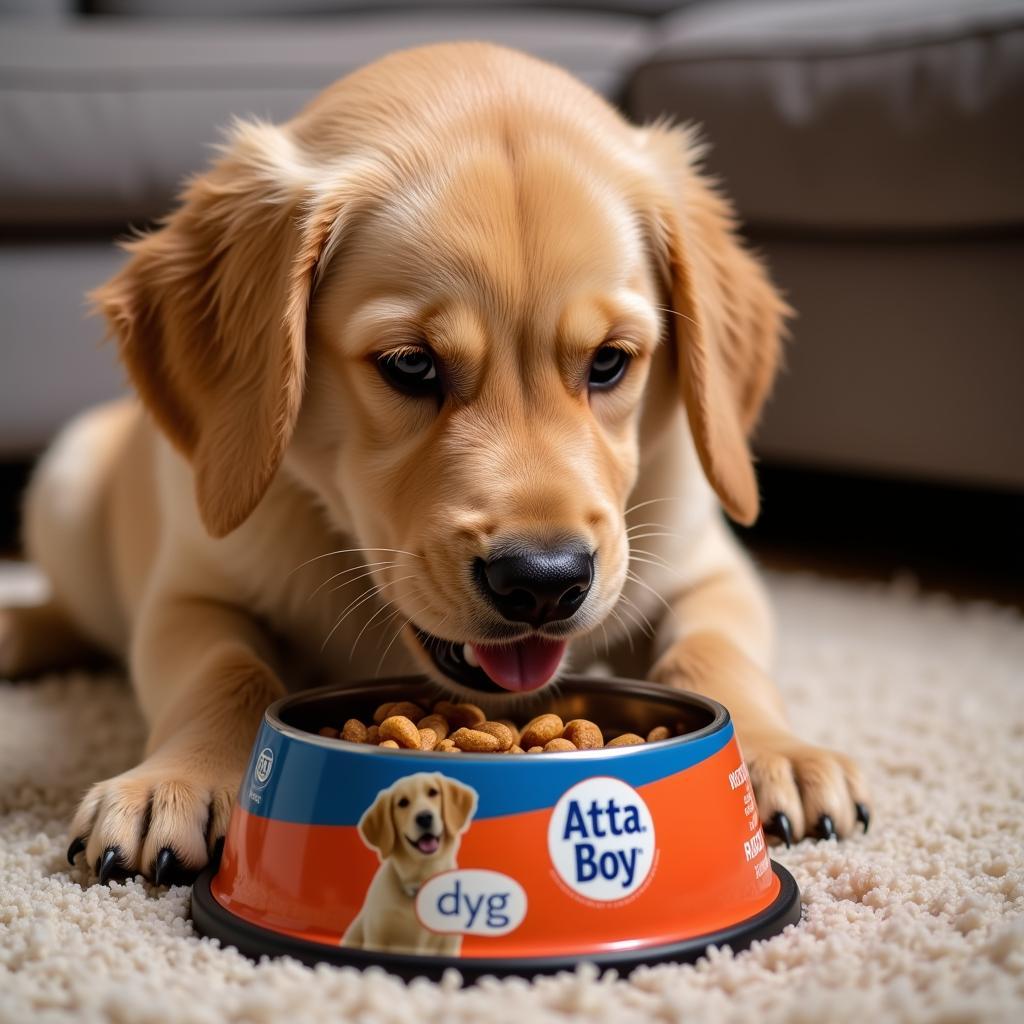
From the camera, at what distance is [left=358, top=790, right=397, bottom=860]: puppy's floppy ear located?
1192 millimetres

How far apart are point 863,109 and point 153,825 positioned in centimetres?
A: 219

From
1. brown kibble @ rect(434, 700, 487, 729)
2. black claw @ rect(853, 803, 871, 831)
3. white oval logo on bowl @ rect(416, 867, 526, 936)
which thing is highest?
white oval logo on bowl @ rect(416, 867, 526, 936)

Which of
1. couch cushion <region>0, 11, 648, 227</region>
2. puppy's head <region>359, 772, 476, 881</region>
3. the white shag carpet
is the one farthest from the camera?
couch cushion <region>0, 11, 648, 227</region>

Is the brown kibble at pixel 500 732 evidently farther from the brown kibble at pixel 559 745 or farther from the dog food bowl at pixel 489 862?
the dog food bowl at pixel 489 862

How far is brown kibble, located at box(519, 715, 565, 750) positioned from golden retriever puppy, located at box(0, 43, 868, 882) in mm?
92

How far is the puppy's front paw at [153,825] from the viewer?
1418mm

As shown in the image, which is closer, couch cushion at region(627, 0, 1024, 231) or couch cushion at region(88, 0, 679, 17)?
couch cushion at region(627, 0, 1024, 231)

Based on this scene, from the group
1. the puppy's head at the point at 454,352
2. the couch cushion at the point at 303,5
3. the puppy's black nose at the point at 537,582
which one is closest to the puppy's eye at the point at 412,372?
the puppy's head at the point at 454,352

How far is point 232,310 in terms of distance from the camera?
5.95 ft

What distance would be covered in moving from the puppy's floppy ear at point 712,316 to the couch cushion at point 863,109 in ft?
2.65

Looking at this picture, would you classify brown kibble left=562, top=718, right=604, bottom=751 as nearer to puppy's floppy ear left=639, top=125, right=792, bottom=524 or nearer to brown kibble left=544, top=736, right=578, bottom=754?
brown kibble left=544, top=736, right=578, bottom=754

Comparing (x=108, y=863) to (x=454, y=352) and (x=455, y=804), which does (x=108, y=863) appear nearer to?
(x=455, y=804)

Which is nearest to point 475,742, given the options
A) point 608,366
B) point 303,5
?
point 608,366

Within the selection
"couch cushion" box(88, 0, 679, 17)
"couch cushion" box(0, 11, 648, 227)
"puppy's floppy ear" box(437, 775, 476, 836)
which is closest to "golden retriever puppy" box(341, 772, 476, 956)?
"puppy's floppy ear" box(437, 775, 476, 836)
